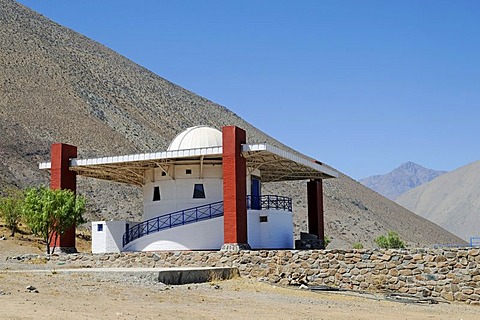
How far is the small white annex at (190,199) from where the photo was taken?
3108 cm

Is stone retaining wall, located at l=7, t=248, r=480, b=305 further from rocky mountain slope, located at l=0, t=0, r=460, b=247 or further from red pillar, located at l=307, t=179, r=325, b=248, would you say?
rocky mountain slope, located at l=0, t=0, r=460, b=247

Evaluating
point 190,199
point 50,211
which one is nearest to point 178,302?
point 190,199

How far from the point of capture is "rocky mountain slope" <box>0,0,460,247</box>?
248 ft

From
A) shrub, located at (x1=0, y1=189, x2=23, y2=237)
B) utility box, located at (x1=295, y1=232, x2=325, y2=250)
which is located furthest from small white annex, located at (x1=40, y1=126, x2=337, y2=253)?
shrub, located at (x1=0, y1=189, x2=23, y2=237)

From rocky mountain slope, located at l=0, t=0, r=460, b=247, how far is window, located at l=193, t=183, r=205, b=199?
119 feet

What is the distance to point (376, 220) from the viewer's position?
106250 mm

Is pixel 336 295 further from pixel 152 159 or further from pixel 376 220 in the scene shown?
pixel 376 220

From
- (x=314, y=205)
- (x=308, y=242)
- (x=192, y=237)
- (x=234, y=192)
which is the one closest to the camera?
(x=234, y=192)

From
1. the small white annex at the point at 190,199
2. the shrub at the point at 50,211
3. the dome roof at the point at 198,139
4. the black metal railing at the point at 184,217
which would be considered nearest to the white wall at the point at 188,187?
the small white annex at the point at 190,199

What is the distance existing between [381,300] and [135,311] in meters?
9.98

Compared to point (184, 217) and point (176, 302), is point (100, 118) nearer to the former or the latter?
point (184, 217)

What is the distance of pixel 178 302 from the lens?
16672 millimetres

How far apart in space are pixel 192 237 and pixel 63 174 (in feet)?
25.2

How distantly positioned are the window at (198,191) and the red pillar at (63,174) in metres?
6.44
